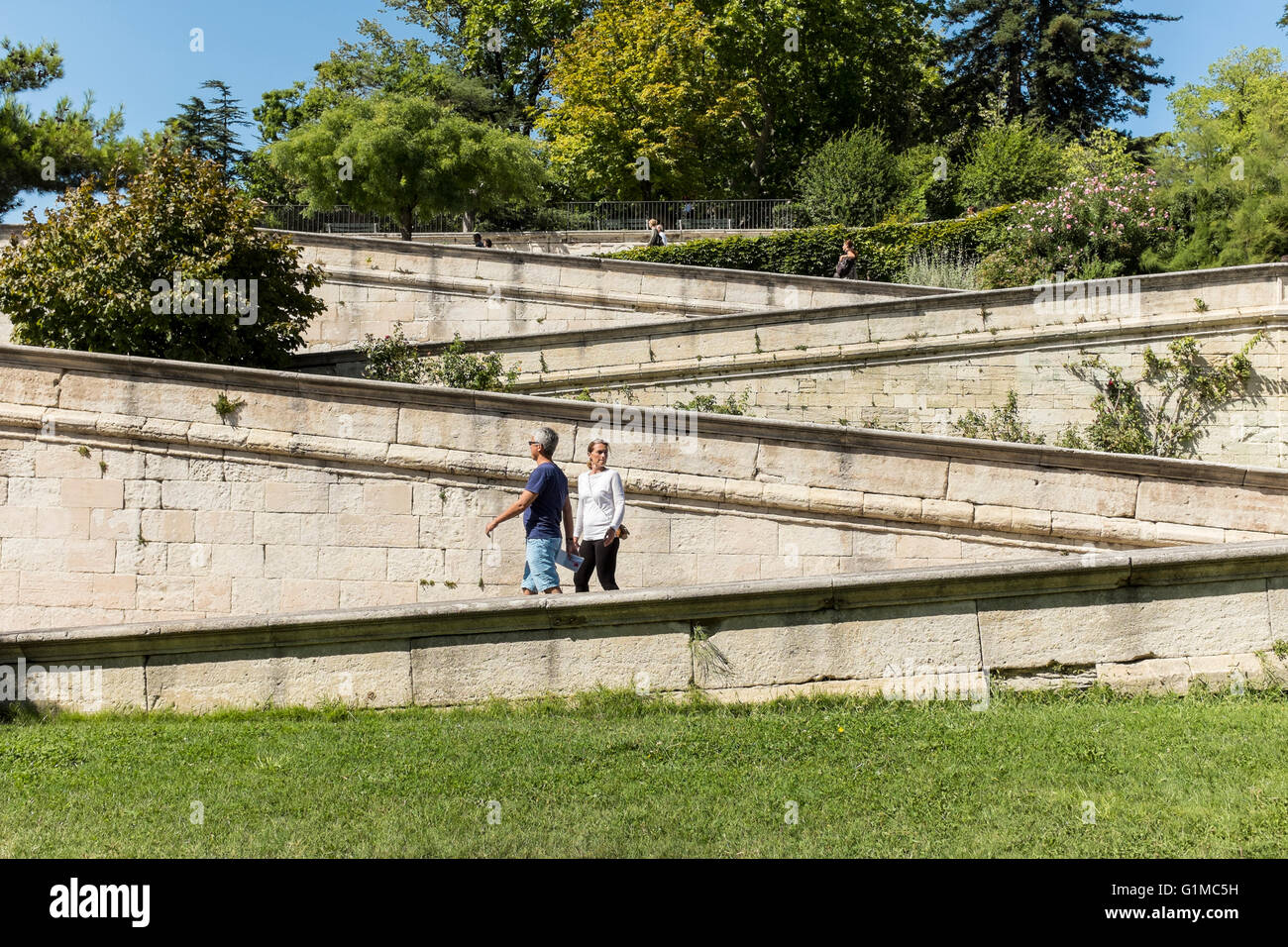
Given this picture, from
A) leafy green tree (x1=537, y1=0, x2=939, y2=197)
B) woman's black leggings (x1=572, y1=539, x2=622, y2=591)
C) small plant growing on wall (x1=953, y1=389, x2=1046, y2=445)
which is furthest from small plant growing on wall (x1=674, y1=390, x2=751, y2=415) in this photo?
leafy green tree (x1=537, y1=0, x2=939, y2=197)

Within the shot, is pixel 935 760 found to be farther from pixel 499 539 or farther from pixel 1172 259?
pixel 1172 259

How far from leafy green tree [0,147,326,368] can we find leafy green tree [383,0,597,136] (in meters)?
29.8

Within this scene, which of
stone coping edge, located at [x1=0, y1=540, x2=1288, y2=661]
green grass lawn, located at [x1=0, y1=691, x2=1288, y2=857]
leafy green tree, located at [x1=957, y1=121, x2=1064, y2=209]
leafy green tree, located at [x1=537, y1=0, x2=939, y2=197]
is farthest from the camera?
leafy green tree, located at [x1=537, y1=0, x2=939, y2=197]

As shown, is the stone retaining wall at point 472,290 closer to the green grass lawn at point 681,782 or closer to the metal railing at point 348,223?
the green grass lawn at point 681,782

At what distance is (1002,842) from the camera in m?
4.57

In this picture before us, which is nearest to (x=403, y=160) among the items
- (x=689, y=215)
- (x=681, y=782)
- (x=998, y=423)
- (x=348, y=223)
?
(x=689, y=215)

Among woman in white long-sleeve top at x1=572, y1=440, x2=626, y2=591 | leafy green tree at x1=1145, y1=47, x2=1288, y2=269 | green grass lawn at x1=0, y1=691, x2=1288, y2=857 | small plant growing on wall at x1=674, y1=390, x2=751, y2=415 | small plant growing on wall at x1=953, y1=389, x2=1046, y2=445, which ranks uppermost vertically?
leafy green tree at x1=1145, y1=47, x2=1288, y2=269

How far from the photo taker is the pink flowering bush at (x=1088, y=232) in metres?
19.4

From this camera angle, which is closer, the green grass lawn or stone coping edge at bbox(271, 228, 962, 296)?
the green grass lawn

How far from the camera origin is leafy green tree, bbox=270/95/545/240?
2392 cm

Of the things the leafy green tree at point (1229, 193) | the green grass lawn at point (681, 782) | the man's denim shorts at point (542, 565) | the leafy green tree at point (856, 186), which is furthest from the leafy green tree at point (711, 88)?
the green grass lawn at point (681, 782)

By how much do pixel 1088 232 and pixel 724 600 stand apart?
50.1ft

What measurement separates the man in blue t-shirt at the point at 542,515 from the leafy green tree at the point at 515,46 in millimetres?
36417

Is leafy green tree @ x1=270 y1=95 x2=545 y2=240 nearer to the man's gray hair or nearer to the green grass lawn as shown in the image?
the man's gray hair
